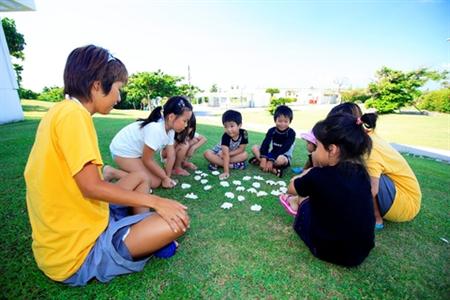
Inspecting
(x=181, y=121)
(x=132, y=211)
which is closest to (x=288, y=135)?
(x=181, y=121)

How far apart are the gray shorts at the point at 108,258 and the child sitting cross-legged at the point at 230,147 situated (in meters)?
2.25

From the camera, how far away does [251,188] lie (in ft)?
10.3

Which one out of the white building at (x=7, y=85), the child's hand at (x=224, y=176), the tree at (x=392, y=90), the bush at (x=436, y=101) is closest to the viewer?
the child's hand at (x=224, y=176)

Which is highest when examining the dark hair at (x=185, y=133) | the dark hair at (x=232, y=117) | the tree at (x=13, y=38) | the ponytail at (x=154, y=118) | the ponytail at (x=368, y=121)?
the tree at (x=13, y=38)

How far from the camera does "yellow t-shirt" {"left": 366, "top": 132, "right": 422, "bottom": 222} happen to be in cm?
212

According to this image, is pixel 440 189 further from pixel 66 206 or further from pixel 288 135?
pixel 66 206

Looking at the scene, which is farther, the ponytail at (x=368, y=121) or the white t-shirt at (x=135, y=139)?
the white t-shirt at (x=135, y=139)

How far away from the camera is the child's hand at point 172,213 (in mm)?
1449

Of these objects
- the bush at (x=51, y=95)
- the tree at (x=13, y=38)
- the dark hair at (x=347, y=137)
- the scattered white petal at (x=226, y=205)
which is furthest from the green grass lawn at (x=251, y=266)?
the bush at (x=51, y=95)

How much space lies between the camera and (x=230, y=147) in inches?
155

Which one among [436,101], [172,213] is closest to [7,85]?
[172,213]

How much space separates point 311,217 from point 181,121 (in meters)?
1.88

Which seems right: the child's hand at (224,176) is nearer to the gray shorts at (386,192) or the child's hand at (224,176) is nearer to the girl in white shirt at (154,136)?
the girl in white shirt at (154,136)

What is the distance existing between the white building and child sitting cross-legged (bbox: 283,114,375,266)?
11.0 meters
